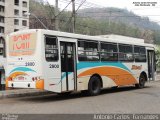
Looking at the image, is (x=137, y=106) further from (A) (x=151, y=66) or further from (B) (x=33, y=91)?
(A) (x=151, y=66)

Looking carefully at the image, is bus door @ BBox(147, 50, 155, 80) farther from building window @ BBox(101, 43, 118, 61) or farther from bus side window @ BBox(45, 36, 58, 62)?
bus side window @ BBox(45, 36, 58, 62)

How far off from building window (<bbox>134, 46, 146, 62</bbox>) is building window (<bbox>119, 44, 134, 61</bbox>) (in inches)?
25.1

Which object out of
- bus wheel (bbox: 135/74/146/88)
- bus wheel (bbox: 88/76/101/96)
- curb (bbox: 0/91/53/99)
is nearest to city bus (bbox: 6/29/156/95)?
bus wheel (bbox: 88/76/101/96)

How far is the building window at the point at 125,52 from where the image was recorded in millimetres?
21191

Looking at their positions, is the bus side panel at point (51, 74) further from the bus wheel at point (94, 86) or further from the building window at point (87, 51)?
the bus wheel at point (94, 86)

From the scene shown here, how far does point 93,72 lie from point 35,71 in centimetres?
396

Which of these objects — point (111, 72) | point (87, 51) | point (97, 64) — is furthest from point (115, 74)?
point (87, 51)

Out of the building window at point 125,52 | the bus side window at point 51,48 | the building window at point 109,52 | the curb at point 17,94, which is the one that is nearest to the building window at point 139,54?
the building window at point 125,52

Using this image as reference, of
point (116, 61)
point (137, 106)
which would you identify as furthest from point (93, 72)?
point (137, 106)

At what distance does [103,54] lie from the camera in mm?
19438

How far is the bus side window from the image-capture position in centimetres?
1563

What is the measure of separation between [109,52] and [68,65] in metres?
3.94

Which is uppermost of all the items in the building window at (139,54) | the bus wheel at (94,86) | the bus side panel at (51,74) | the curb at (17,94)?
the building window at (139,54)

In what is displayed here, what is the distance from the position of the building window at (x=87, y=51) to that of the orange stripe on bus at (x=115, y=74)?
1.98 ft
